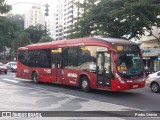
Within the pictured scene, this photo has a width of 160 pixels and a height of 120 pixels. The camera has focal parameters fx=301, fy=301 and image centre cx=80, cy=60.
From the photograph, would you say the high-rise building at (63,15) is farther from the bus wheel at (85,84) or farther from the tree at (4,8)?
the bus wheel at (85,84)

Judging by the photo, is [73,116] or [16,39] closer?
[73,116]

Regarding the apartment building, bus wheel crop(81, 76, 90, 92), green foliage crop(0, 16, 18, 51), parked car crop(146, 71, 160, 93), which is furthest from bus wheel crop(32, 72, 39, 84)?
green foliage crop(0, 16, 18, 51)

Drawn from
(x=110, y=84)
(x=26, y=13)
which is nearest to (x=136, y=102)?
(x=110, y=84)

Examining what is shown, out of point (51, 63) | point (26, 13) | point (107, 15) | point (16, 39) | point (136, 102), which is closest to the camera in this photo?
point (136, 102)

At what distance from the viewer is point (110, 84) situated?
1423 centimetres

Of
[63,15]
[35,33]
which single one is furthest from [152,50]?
[63,15]

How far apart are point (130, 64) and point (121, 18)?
42.4 ft

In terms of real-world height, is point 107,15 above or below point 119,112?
above

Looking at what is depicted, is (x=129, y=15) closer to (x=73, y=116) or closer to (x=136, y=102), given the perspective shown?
(x=136, y=102)

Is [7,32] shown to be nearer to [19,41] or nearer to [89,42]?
[19,41]

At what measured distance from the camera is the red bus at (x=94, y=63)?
14195 mm

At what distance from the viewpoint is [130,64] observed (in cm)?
1455

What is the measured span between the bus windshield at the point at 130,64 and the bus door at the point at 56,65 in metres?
4.91

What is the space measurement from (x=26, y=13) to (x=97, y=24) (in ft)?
445
